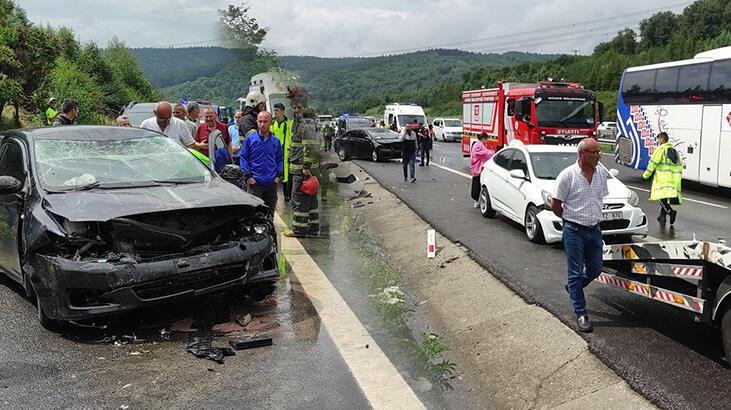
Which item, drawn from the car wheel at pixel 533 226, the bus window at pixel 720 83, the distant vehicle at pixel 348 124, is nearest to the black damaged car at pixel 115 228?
the car wheel at pixel 533 226

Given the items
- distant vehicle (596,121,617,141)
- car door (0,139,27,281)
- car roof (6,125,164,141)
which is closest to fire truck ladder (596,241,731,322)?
car roof (6,125,164,141)

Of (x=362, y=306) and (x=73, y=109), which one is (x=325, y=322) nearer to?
(x=362, y=306)

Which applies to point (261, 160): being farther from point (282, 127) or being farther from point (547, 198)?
point (547, 198)

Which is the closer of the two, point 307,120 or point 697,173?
point 307,120

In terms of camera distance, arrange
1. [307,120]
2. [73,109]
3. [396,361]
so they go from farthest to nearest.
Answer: [307,120] < [73,109] < [396,361]

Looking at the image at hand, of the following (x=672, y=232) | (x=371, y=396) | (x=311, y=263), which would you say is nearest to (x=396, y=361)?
(x=371, y=396)

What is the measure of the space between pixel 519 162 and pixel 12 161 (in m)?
7.79

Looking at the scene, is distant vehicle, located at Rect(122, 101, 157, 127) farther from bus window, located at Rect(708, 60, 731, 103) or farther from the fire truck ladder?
bus window, located at Rect(708, 60, 731, 103)

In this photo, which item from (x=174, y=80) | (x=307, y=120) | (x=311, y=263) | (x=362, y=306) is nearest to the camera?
(x=362, y=306)

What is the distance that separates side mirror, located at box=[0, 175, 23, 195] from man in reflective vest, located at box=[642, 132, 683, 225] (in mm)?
10033

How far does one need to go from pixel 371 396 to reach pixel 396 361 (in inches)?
29.6

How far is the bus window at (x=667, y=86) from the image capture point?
54.3 ft

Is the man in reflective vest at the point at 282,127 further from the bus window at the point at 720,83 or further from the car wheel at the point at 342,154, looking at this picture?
the car wheel at the point at 342,154

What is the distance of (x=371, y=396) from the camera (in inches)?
171
